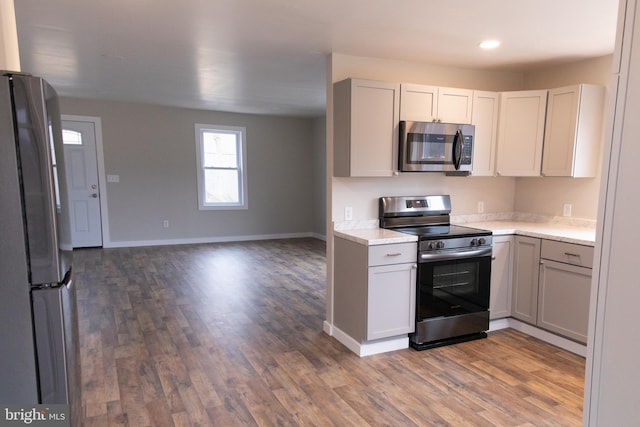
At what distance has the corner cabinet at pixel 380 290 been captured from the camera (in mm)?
2877

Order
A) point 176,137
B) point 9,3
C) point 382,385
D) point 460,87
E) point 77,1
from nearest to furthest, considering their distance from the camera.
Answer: point 9,3 → point 77,1 → point 382,385 → point 460,87 → point 176,137

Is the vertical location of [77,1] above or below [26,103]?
above

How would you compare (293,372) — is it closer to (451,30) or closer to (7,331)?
(7,331)

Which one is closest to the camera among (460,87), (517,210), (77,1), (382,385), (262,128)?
(77,1)

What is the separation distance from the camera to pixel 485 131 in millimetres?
3514

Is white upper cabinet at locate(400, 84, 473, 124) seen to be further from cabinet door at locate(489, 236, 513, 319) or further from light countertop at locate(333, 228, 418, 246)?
cabinet door at locate(489, 236, 513, 319)

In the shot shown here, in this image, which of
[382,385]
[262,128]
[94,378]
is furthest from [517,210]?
[262,128]

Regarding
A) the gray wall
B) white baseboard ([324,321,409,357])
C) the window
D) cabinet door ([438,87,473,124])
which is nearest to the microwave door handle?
cabinet door ([438,87,473,124])

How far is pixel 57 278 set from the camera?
3.80 ft

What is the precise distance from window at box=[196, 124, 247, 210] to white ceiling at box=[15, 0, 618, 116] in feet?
9.32

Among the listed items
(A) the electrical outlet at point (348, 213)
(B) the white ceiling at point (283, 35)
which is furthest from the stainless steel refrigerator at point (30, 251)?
(A) the electrical outlet at point (348, 213)

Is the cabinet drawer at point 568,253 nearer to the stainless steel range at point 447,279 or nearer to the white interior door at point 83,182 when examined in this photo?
the stainless steel range at point 447,279

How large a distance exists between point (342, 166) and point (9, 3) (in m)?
2.15

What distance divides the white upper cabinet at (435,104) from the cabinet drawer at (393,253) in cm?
104
